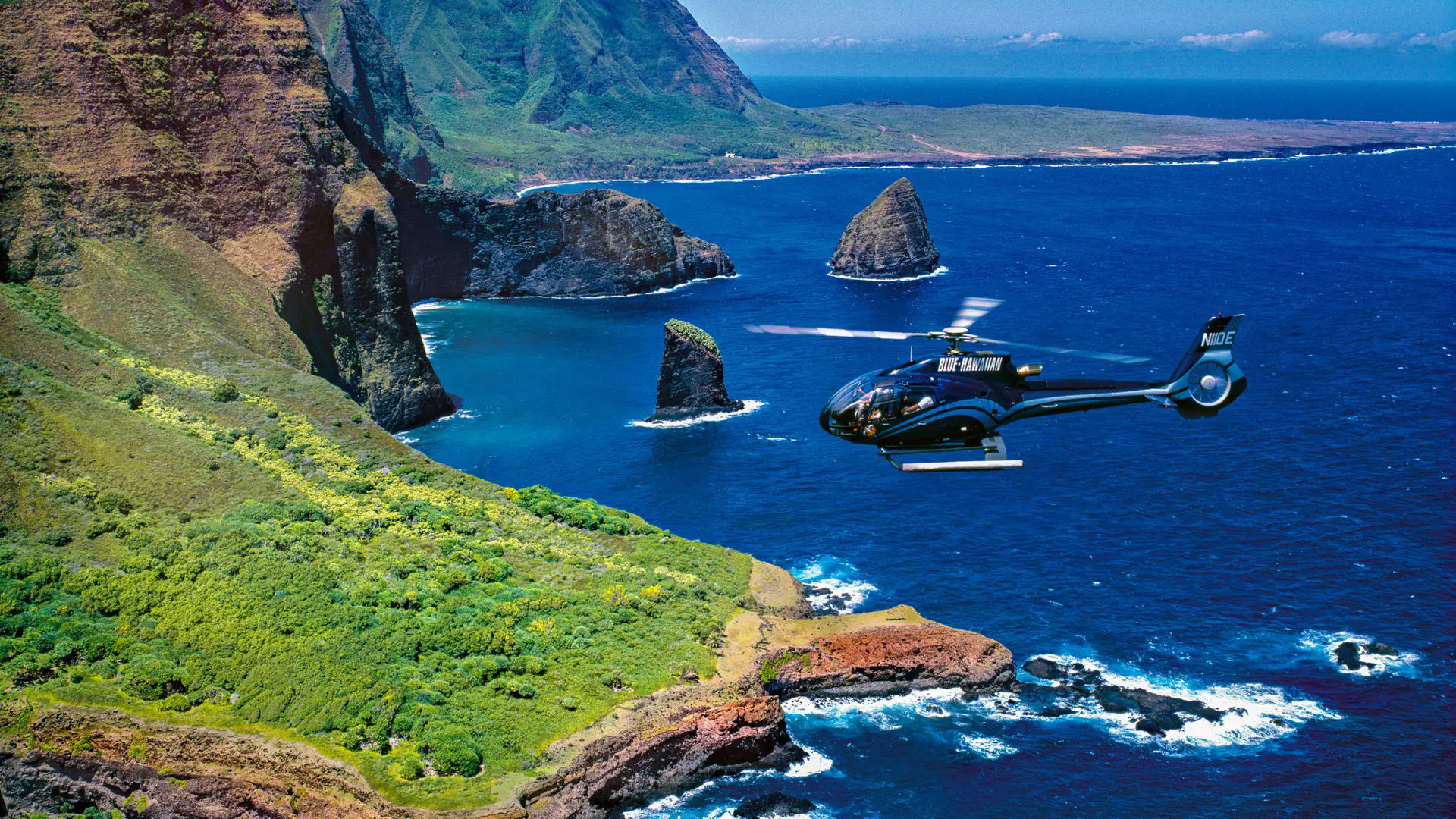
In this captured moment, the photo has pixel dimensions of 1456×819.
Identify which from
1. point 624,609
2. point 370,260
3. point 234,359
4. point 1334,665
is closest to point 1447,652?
point 1334,665

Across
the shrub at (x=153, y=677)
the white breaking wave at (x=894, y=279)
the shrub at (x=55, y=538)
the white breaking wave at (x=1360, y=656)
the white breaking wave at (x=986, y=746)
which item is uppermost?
the white breaking wave at (x=894, y=279)

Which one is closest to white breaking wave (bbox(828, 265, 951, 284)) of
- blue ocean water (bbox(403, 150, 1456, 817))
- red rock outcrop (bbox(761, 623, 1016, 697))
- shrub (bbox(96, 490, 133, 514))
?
blue ocean water (bbox(403, 150, 1456, 817))

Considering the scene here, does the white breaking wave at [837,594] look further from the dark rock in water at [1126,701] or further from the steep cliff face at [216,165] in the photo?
the steep cliff face at [216,165]

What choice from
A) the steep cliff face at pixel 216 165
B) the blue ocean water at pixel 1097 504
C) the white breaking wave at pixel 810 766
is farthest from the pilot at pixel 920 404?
the steep cliff face at pixel 216 165

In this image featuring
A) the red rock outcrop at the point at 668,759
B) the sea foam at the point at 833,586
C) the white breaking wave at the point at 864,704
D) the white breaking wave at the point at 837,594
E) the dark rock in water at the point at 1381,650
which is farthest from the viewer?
the sea foam at the point at 833,586

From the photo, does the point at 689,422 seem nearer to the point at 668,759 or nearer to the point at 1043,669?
the point at 1043,669

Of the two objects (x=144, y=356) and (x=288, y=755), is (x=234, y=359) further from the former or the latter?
(x=288, y=755)
